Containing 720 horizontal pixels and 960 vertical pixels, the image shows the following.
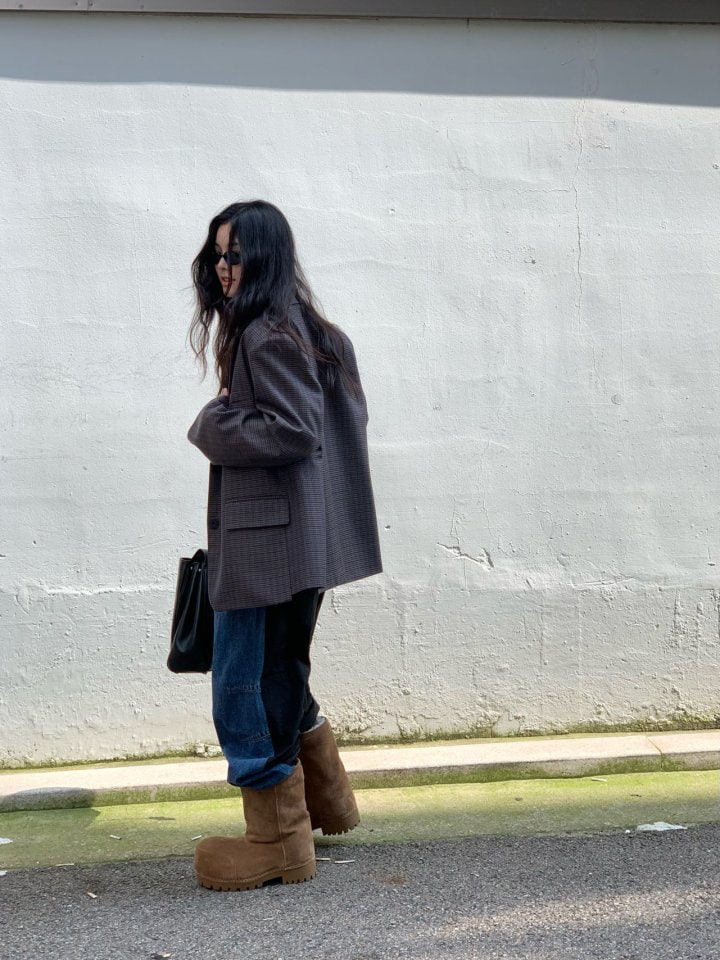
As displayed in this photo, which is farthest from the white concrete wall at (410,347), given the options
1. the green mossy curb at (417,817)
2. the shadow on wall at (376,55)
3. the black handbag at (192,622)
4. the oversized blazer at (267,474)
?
the oversized blazer at (267,474)

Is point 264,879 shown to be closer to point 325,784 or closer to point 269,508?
point 325,784

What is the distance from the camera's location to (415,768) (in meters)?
4.07

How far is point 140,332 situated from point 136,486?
569 millimetres

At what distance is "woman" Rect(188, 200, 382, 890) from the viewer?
2.99 m

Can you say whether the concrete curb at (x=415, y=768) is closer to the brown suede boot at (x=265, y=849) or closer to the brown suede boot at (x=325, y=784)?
the brown suede boot at (x=325, y=784)

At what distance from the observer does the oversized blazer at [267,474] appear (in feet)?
9.75

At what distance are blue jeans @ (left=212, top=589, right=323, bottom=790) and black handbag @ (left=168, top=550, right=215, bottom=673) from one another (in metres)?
0.08

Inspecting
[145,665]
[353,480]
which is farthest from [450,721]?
[353,480]

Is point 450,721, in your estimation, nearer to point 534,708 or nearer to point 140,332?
point 534,708

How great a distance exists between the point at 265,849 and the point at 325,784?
330mm

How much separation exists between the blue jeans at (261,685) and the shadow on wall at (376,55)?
2.13 metres

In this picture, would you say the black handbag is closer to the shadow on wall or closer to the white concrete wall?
the white concrete wall

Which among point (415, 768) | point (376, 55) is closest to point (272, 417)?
point (415, 768)

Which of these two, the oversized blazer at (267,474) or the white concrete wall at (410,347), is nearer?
the oversized blazer at (267,474)
